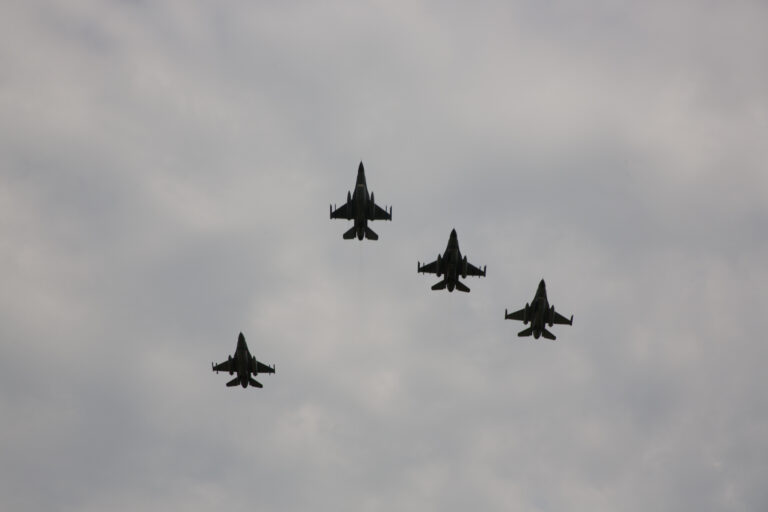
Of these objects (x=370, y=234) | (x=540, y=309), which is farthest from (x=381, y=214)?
(x=540, y=309)

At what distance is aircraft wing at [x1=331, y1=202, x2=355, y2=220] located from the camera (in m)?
146

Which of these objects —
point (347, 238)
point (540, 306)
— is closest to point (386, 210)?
point (347, 238)

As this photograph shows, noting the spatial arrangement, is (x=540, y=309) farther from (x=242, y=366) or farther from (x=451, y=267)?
(x=242, y=366)

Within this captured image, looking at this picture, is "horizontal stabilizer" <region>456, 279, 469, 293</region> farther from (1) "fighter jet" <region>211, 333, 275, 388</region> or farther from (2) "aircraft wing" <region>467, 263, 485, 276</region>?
(1) "fighter jet" <region>211, 333, 275, 388</region>

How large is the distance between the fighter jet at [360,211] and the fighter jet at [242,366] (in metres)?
17.7

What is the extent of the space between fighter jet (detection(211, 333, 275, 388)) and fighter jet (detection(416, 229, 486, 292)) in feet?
72.9

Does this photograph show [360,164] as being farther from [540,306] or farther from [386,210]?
[540,306]

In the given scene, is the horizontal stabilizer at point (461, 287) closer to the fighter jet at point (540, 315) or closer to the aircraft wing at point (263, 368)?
the fighter jet at point (540, 315)

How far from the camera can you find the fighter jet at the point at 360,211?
14538 centimetres

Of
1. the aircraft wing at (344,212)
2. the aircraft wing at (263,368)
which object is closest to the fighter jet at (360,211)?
the aircraft wing at (344,212)

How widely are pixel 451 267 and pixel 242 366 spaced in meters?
26.9

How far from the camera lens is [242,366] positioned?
5817 inches

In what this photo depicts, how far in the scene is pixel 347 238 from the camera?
490 ft

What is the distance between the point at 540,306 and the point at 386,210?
69.3 ft
